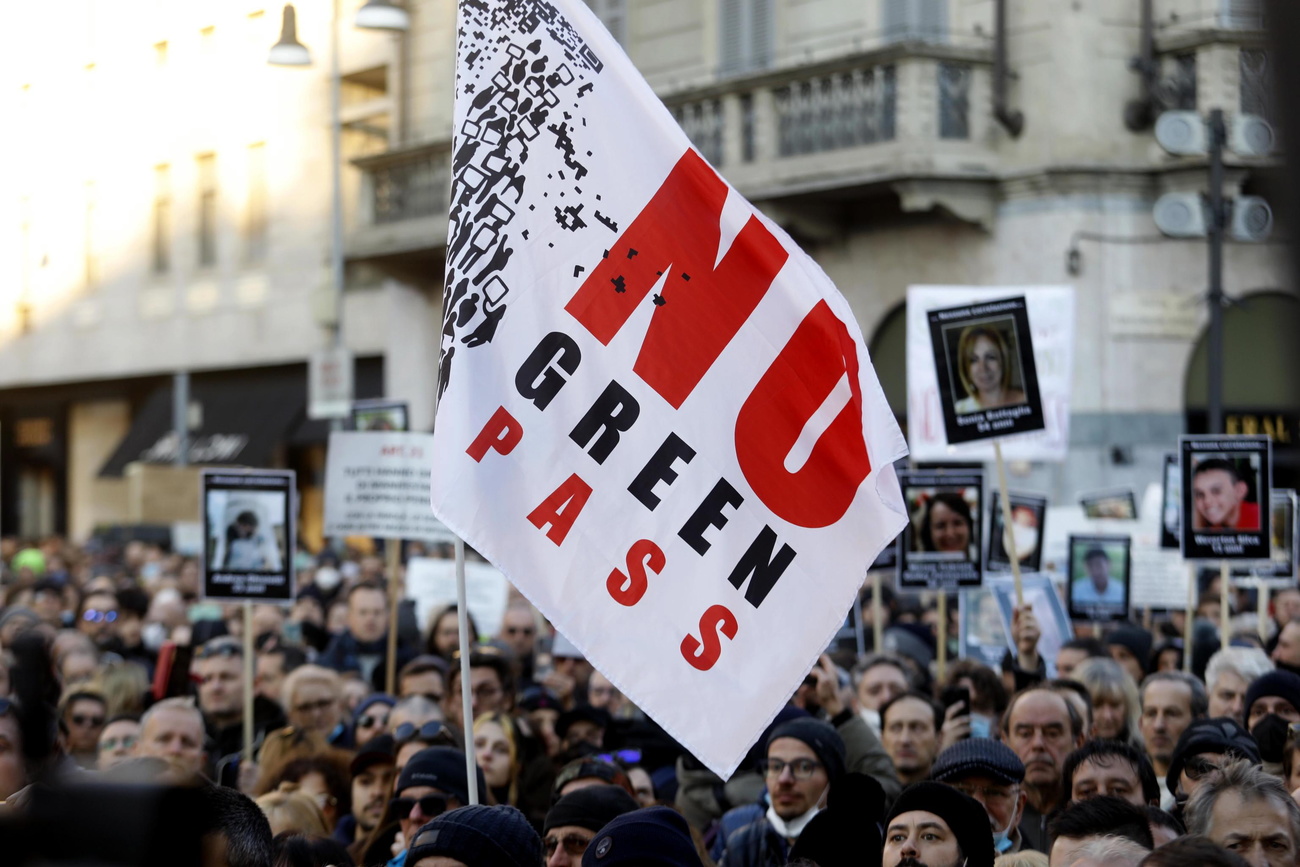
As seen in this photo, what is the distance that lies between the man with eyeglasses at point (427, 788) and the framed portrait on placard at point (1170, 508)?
6.31 meters

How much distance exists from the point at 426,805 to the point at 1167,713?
2.99 meters

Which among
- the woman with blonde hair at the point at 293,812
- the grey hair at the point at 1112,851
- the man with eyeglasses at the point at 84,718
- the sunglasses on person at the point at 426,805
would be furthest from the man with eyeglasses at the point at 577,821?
the man with eyeglasses at the point at 84,718

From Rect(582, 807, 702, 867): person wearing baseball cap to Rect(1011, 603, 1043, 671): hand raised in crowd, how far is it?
13.9 ft

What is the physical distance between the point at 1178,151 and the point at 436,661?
10720 millimetres

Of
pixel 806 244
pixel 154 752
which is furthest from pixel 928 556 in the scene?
pixel 806 244

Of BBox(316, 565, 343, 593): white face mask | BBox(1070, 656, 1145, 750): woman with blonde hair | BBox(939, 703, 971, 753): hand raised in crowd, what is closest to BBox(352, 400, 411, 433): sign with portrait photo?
BBox(316, 565, 343, 593): white face mask

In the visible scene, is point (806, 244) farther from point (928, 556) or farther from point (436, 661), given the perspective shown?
point (436, 661)

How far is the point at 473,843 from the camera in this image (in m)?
3.88

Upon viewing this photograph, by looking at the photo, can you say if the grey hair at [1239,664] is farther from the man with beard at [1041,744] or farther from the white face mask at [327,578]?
the white face mask at [327,578]

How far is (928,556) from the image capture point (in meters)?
9.62

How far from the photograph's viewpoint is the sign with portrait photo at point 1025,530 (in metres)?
11.4

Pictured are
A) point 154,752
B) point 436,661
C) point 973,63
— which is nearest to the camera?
point 154,752

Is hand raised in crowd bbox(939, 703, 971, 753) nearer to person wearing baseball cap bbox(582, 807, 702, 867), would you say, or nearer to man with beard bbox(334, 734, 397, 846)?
man with beard bbox(334, 734, 397, 846)

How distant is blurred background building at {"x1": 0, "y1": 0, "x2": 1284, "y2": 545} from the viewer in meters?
19.7
